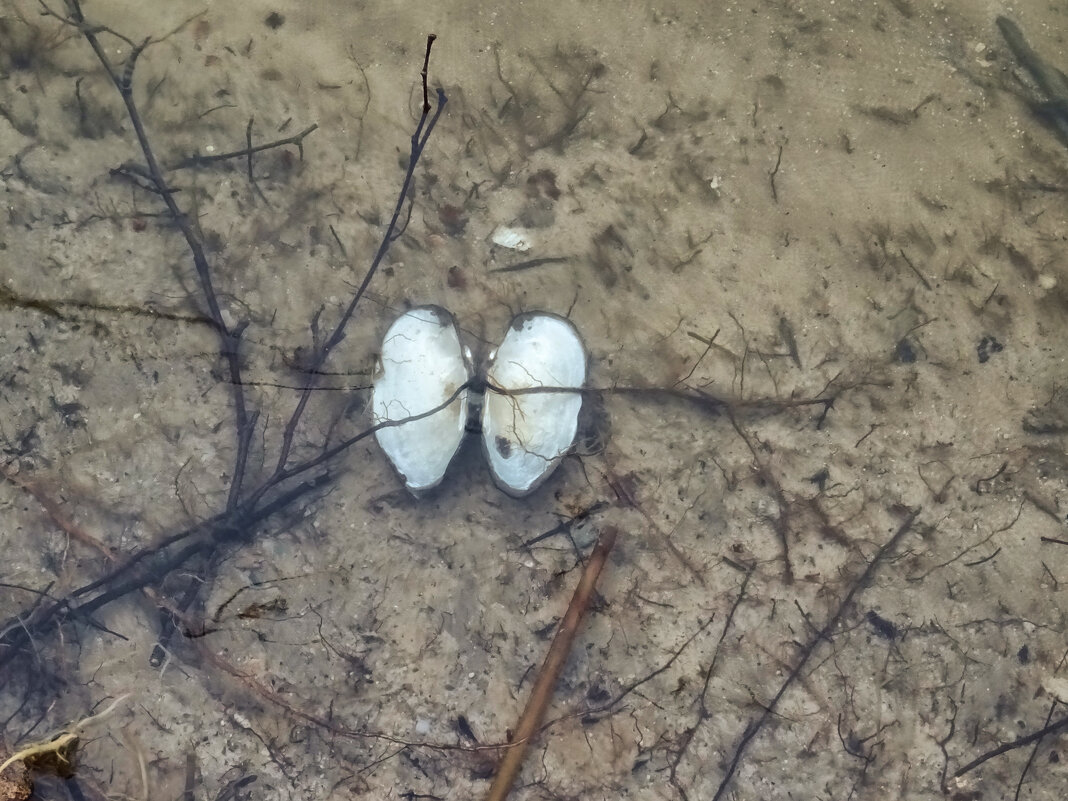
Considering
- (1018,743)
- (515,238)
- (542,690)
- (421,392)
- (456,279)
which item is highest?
(515,238)

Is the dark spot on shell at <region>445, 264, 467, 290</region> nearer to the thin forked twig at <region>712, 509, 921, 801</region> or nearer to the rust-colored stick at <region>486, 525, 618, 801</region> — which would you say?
the rust-colored stick at <region>486, 525, 618, 801</region>

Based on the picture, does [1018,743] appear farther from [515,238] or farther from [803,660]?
[515,238]

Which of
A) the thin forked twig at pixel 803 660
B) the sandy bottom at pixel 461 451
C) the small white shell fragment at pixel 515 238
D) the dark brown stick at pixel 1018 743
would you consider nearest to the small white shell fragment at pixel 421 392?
the sandy bottom at pixel 461 451

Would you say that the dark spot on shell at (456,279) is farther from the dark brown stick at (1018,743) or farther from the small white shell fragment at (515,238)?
the dark brown stick at (1018,743)

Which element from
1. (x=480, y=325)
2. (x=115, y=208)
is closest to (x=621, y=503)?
(x=480, y=325)

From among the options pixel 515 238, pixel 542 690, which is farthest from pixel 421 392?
pixel 542 690

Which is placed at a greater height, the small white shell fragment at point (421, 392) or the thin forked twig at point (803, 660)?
the small white shell fragment at point (421, 392)
